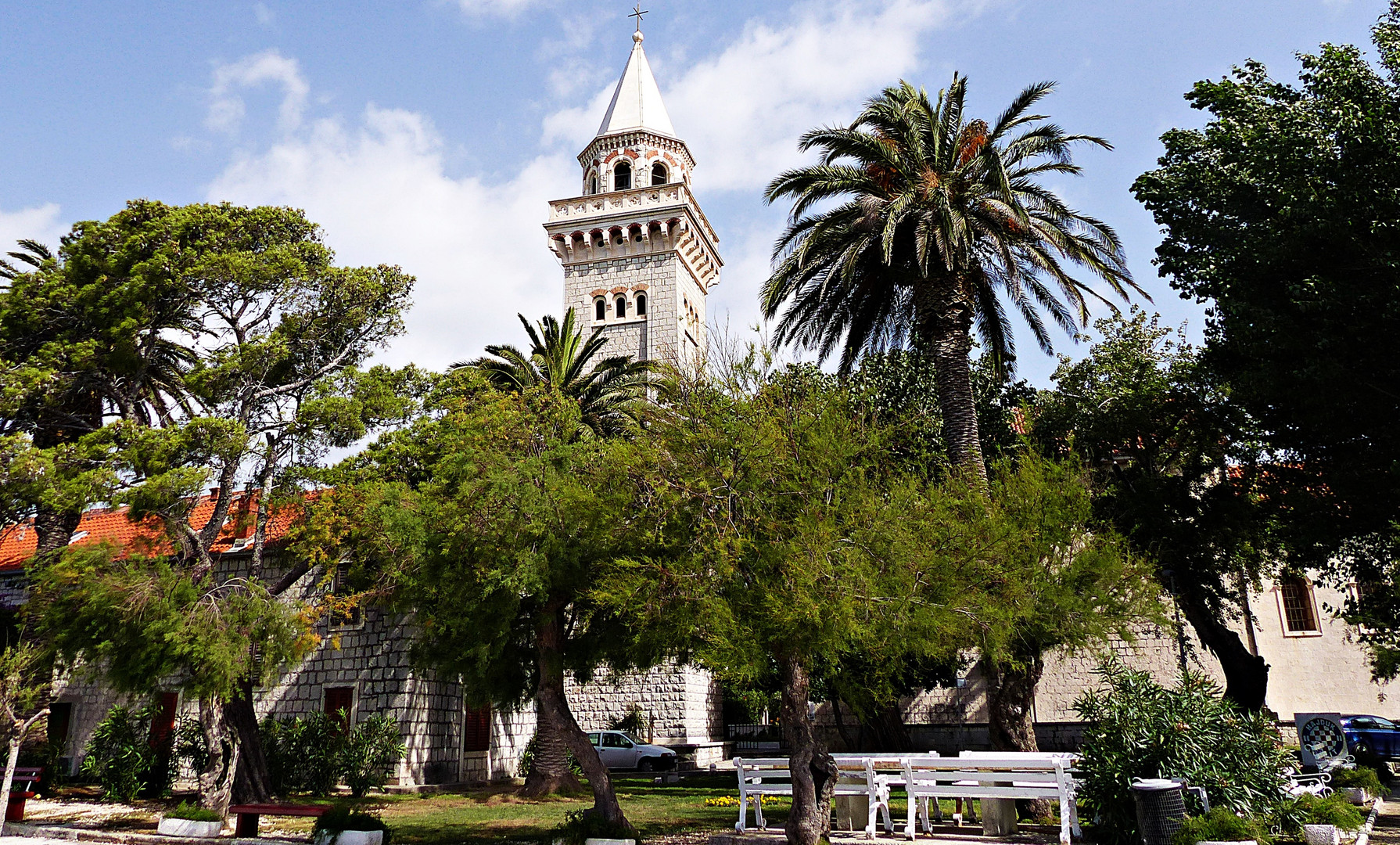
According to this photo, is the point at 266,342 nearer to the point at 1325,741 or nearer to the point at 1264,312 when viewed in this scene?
the point at 1264,312

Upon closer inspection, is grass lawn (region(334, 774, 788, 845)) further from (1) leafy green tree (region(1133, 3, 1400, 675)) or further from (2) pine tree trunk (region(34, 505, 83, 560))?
(1) leafy green tree (region(1133, 3, 1400, 675))

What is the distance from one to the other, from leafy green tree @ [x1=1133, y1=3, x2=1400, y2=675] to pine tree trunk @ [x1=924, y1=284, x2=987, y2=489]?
425 centimetres

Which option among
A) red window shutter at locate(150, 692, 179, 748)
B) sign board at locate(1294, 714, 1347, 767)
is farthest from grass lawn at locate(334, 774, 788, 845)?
sign board at locate(1294, 714, 1347, 767)

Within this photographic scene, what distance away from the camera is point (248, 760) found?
17422 mm

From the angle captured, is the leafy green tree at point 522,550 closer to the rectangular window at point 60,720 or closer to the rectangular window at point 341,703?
the rectangular window at point 341,703

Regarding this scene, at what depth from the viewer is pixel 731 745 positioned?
30.0 m

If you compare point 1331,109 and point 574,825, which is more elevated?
point 1331,109

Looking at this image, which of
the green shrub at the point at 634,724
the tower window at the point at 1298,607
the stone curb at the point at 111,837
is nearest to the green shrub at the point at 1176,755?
the stone curb at the point at 111,837

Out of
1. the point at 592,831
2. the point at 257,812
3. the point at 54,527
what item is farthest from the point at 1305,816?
the point at 54,527

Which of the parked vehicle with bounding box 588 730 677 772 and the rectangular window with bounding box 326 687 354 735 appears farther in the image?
the parked vehicle with bounding box 588 730 677 772

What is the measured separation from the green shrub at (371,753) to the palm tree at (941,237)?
1421 centimetres

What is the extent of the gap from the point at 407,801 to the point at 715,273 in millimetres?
27074

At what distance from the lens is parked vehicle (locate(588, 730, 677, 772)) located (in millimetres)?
25219

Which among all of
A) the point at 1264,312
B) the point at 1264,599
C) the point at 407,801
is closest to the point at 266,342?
the point at 407,801
